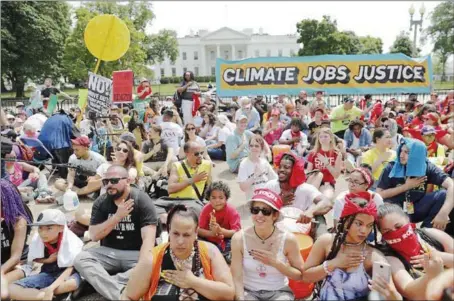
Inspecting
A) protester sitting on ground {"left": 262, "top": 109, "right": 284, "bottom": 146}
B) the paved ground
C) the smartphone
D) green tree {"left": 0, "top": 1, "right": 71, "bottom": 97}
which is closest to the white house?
green tree {"left": 0, "top": 1, "right": 71, "bottom": 97}

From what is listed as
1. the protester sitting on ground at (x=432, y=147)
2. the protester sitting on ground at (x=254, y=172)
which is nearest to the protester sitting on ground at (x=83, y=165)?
the protester sitting on ground at (x=254, y=172)

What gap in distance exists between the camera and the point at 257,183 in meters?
5.52

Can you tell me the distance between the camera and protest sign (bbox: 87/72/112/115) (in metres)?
8.20

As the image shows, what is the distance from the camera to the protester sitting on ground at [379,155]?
547 cm

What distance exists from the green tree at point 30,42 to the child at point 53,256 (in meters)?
36.9

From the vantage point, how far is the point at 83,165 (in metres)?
6.20

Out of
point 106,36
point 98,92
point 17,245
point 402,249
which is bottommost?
point 17,245

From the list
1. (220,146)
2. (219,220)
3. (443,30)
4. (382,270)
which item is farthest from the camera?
(443,30)

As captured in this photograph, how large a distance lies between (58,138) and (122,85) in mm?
2847

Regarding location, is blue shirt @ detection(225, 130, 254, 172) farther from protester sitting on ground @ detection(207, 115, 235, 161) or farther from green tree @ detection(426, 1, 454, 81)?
green tree @ detection(426, 1, 454, 81)

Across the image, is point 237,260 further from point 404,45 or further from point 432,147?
point 404,45

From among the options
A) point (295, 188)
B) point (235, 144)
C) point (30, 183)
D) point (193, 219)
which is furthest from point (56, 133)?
point (193, 219)

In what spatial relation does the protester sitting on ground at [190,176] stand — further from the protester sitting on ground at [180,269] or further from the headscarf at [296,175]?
the protester sitting on ground at [180,269]

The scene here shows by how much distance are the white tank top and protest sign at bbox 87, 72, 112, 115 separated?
618 centimetres
